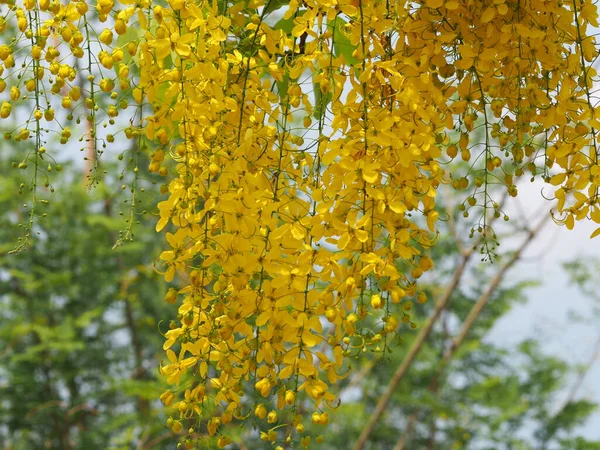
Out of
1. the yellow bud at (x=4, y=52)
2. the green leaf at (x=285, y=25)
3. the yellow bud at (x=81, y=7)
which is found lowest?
the yellow bud at (x=81, y=7)

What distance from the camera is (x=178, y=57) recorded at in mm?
716

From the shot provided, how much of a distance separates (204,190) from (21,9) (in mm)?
246

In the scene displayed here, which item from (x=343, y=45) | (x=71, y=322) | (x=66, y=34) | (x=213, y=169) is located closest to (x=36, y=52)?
(x=66, y=34)

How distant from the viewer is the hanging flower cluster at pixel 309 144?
2.11ft

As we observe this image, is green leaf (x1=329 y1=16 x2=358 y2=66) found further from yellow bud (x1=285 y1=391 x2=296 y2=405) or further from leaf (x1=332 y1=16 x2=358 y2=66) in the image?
yellow bud (x1=285 y1=391 x2=296 y2=405)

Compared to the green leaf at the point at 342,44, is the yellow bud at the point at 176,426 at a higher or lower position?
lower

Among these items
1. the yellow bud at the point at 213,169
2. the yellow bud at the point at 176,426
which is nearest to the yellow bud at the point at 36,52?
the yellow bud at the point at 213,169

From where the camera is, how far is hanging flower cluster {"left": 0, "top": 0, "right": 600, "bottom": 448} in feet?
2.11

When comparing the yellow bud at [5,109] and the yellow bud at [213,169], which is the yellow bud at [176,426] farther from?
the yellow bud at [5,109]

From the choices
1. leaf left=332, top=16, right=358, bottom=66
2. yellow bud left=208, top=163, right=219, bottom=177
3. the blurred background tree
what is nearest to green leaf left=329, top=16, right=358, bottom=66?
leaf left=332, top=16, right=358, bottom=66

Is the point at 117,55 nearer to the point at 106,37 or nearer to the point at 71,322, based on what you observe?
the point at 106,37

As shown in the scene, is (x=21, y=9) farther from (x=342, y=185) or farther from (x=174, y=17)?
(x=342, y=185)

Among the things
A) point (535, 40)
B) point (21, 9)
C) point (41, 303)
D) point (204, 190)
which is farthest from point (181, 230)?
point (41, 303)

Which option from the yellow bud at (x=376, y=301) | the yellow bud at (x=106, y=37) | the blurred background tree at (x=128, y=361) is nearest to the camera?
the yellow bud at (x=376, y=301)
